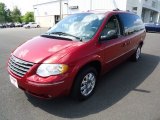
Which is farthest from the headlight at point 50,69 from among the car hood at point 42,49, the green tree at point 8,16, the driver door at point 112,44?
the green tree at point 8,16

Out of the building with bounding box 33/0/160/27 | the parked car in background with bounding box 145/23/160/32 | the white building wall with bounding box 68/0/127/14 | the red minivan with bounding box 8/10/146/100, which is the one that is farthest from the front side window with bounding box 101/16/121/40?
the white building wall with bounding box 68/0/127/14

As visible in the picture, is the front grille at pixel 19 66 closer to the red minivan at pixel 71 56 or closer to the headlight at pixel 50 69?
the red minivan at pixel 71 56

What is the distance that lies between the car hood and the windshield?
37 centimetres

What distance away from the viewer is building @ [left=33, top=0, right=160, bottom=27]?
104ft

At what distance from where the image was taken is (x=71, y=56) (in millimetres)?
3109

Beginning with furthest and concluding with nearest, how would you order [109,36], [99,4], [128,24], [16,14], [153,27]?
[16,14] < [99,4] < [153,27] < [128,24] < [109,36]

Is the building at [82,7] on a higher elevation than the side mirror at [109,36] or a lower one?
higher

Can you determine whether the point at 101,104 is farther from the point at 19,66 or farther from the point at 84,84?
the point at 19,66

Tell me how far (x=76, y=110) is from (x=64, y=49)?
46.9 inches

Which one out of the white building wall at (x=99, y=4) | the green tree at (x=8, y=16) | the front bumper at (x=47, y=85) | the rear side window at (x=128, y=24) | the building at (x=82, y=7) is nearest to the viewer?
the front bumper at (x=47, y=85)

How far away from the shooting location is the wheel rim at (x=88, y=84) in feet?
11.7

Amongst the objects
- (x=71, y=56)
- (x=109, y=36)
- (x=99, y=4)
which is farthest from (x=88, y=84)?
(x=99, y=4)

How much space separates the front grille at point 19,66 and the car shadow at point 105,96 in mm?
757

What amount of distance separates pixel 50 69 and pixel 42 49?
0.59m
